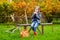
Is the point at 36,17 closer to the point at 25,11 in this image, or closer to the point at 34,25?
the point at 34,25

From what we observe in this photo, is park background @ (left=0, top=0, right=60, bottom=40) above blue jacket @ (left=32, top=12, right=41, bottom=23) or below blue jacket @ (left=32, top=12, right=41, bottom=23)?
below

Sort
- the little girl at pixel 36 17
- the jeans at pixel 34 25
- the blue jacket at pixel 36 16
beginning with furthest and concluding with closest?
the blue jacket at pixel 36 16 < the little girl at pixel 36 17 < the jeans at pixel 34 25

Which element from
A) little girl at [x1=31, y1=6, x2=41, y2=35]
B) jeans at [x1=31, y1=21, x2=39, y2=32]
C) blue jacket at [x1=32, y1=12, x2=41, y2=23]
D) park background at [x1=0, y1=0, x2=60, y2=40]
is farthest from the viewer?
park background at [x1=0, y1=0, x2=60, y2=40]

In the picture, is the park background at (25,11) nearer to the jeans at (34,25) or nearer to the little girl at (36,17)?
the little girl at (36,17)

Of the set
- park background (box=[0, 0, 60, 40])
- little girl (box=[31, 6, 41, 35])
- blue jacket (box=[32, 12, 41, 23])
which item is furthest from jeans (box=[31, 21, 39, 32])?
park background (box=[0, 0, 60, 40])

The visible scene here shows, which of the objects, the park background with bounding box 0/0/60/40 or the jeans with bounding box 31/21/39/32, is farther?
the park background with bounding box 0/0/60/40

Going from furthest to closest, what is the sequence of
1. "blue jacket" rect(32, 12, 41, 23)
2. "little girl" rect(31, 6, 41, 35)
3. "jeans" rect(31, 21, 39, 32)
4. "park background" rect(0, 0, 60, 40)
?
"park background" rect(0, 0, 60, 40), "blue jacket" rect(32, 12, 41, 23), "little girl" rect(31, 6, 41, 35), "jeans" rect(31, 21, 39, 32)

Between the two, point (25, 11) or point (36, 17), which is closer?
point (36, 17)

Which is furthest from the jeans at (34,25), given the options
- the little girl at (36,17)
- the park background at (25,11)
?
the park background at (25,11)

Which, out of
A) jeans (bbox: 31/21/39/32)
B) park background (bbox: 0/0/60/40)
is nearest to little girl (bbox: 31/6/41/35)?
jeans (bbox: 31/21/39/32)

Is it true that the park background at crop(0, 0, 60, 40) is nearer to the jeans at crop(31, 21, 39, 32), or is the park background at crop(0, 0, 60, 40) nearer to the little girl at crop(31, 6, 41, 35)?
the little girl at crop(31, 6, 41, 35)

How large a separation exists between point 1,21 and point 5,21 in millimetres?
Answer: 452

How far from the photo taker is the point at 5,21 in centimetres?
2044

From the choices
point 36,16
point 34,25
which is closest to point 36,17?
point 36,16
